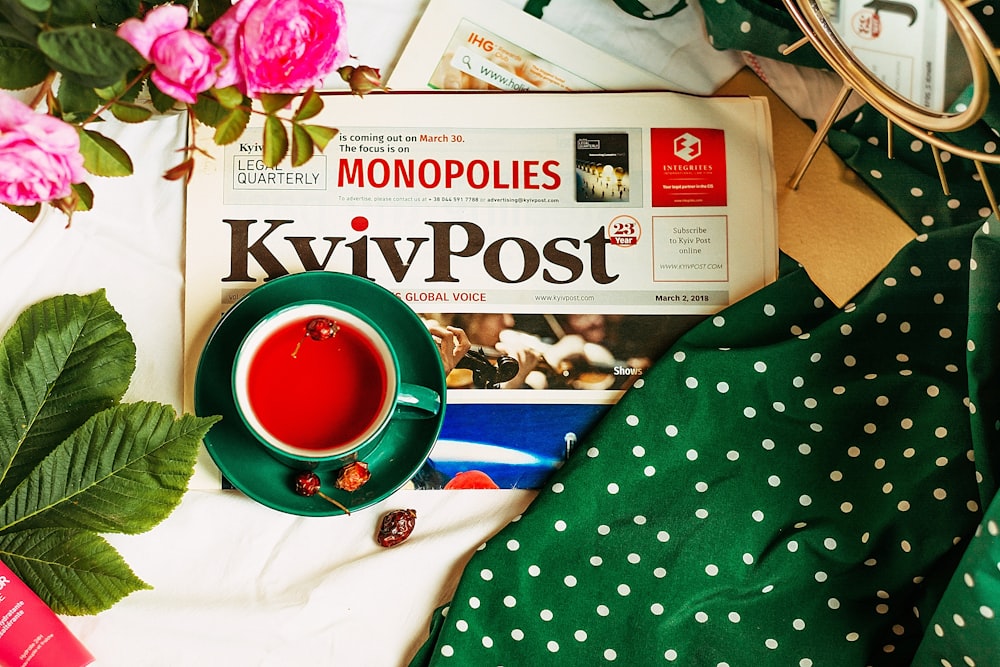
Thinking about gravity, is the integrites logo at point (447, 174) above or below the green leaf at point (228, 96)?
below

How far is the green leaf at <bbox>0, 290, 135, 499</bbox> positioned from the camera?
2.02 ft

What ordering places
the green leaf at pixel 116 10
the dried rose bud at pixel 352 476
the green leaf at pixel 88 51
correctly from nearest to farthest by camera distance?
the green leaf at pixel 88 51
the green leaf at pixel 116 10
the dried rose bud at pixel 352 476

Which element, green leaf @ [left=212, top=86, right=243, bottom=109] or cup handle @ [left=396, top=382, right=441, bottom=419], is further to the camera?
cup handle @ [left=396, top=382, right=441, bottom=419]

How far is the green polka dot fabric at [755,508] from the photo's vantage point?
0.62 metres

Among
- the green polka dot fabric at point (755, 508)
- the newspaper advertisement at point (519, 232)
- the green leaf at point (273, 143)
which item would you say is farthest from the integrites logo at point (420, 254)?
the green leaf at point (273, 143)

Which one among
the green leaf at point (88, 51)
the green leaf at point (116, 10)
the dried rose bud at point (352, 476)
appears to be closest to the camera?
the green leaf at point (88, 51)

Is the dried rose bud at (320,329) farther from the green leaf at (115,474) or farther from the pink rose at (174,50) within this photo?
the pink rose at (174,50)

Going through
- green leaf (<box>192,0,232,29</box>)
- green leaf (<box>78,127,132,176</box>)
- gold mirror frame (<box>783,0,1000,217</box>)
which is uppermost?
gold mirror frame (<box>783,0,1000,217</box>)

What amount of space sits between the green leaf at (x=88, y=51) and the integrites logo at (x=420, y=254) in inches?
10.9

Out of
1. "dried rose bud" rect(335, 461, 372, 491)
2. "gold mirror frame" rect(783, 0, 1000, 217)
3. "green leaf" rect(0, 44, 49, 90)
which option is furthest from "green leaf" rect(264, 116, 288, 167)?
"gold mirror frame" rect(783, 0, 1000, 217)

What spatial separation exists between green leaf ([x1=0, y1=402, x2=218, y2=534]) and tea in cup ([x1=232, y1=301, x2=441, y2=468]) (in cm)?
5

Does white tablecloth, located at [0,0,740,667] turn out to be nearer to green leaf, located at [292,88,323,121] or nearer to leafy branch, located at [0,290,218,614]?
leafy branch, located at [0,290,218,614]

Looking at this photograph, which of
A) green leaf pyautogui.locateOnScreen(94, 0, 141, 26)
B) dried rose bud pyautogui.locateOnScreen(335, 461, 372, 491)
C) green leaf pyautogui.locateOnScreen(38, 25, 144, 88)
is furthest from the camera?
dried rose bud pyautogui.locateOnScreen(335, 461, 372, 491)

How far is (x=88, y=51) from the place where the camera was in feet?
1.30
